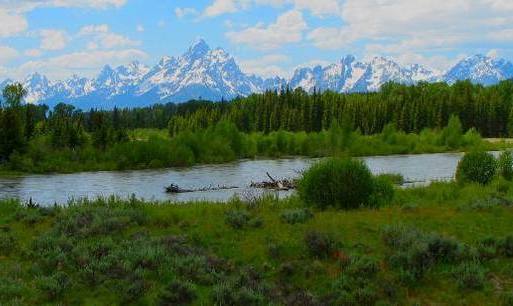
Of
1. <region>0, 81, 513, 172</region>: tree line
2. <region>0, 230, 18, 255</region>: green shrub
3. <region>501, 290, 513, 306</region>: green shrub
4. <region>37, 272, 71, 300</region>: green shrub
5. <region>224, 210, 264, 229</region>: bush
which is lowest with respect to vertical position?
<region>501, 290, 513, 306</region>: green shrub

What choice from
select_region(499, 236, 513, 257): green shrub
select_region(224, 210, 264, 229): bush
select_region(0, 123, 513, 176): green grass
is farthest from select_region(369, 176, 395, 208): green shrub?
select_region(0, 123, 513, 176): green grass

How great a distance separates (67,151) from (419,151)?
54.1 metres

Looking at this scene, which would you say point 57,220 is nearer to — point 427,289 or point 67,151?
point 427,289

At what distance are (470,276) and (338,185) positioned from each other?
8.19 m

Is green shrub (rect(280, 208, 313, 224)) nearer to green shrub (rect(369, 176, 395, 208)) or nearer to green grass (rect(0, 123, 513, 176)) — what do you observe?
green shrub (rect(369, 176, 395, 208))

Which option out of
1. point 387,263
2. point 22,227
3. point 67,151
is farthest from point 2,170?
point 387,263

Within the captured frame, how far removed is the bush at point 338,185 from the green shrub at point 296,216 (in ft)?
8.16

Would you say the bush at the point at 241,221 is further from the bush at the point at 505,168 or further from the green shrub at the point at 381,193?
the bush at the point at 505,168

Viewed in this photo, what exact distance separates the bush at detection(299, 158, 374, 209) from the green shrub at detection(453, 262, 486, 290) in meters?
7.24

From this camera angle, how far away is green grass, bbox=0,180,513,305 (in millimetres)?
12453

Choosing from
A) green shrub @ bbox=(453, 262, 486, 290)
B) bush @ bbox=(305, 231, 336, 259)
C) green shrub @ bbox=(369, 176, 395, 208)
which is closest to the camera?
green shrub @ bbox=(453, 262, 486, 290)

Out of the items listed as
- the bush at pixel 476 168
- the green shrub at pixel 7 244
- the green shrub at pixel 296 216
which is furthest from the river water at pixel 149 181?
the green shrub at pixel 7 244

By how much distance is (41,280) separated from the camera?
12.8m

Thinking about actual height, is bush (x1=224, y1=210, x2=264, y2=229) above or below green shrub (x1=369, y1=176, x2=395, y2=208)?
below
